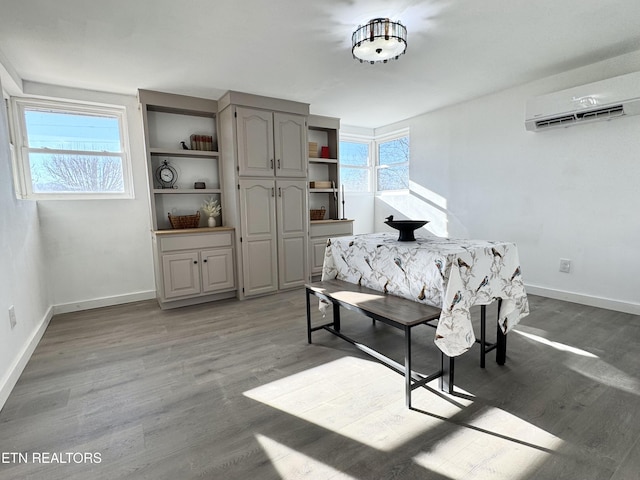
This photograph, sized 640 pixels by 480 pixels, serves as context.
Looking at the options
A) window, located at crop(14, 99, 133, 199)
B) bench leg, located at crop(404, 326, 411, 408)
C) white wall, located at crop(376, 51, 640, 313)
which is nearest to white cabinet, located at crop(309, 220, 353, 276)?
white wall, located at crop(376, 51, 640, 313)

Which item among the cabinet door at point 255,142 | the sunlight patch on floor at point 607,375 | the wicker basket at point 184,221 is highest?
the cabinet door at point 255,142

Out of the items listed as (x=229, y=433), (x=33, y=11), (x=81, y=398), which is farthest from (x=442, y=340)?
(x=33, y=11)

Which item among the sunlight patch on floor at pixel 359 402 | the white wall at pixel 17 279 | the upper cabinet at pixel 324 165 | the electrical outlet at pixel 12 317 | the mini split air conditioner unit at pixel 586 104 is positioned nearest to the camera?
the sunlight patch on floor at pixel 359 402

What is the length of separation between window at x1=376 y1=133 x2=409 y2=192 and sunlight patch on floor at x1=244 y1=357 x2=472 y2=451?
12.1ft

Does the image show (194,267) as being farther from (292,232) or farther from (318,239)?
(318,239)

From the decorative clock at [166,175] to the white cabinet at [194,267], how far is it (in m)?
0.72

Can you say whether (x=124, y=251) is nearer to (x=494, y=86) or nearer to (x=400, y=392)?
(x=400, y=392)

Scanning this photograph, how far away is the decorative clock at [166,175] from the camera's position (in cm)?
370

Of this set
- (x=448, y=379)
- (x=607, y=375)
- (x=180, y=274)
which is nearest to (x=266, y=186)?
(x=180, y=274)

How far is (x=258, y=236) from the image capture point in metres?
3.88

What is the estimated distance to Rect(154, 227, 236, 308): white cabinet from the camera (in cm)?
343

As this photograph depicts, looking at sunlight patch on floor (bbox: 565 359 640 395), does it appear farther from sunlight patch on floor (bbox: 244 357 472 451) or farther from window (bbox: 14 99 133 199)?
window (bbox: 14 99 133 199)

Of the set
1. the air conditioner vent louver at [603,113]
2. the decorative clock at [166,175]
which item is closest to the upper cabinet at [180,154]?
the decorative clock at [166,175]

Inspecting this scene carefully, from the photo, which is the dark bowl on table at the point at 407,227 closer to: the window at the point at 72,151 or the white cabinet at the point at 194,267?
the white cabinet at the point at 194,267
